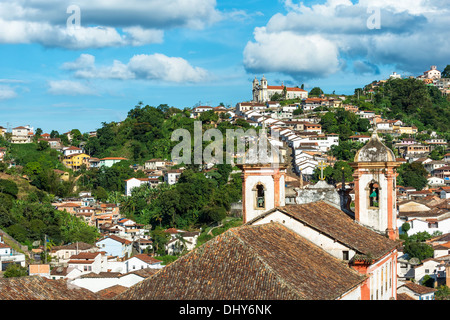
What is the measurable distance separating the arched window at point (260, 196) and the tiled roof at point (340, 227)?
1.42 meters

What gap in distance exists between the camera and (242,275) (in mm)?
14305

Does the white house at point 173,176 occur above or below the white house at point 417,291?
above

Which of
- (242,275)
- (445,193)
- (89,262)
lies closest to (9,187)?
(89,262)

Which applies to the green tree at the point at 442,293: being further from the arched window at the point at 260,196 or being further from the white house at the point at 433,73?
the white house at the point at 433,73

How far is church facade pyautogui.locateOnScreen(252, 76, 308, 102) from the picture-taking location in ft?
487

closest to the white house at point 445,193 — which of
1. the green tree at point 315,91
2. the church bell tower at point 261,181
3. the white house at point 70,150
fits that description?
the white house at point 70,150

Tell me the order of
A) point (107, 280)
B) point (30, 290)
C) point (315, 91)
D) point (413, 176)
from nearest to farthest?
point (30, 290) → point (107, 280) → point (413, 176) → point (315, 91)

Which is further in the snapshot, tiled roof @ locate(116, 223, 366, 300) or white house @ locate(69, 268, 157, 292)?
white house @ locate(69, 268, 157, 292)

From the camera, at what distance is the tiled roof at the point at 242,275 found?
1396cm

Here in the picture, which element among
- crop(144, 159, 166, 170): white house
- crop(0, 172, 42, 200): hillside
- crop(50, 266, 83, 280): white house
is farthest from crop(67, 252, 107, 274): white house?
crop(144, 159, 166, 170): white house

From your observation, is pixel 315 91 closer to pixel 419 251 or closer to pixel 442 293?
pixel 419 251

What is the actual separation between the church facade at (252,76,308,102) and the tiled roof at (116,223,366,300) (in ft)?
436

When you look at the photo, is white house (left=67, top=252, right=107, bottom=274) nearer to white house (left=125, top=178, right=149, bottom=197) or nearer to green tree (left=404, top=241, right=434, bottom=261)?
green tree (left=404, top=241, right=434, bottom=261)

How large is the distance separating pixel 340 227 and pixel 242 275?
6894 millimetres
